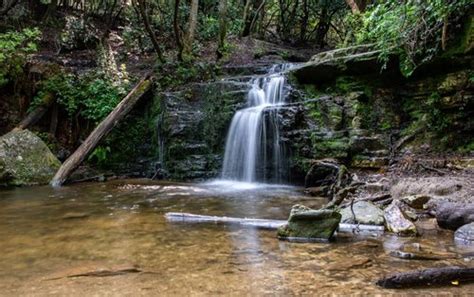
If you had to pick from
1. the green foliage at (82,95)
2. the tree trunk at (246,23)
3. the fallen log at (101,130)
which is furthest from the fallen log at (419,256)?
the tree trunk at (246,23)

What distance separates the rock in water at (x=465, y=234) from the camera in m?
3.95

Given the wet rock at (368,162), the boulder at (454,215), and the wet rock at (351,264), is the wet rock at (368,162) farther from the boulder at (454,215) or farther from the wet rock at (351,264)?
the wet rock at (351,264)

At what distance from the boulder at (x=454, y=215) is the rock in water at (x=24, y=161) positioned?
7.89 meters

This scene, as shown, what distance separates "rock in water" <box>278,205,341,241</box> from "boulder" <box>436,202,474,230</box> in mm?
1205

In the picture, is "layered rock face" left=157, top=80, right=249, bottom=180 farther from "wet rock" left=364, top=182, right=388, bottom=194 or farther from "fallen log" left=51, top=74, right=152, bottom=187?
"wet rock" left=364, top=182, right=388, bottom=194

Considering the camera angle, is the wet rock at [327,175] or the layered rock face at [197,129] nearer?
the wet rock at [327,175]

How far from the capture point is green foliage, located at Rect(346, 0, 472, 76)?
23.4ft

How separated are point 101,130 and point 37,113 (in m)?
2.28

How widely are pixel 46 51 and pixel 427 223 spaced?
13948 millimetres

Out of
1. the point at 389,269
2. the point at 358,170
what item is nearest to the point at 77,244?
the point at 389,269

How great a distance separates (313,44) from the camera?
19.9m

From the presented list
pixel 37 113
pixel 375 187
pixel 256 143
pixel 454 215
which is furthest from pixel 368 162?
pixel 37 113

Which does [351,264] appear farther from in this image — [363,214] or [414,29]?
[414,29]

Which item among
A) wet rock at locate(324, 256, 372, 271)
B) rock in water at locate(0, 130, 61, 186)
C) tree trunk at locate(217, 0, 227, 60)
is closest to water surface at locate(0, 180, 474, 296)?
wet rock at locate(324, 256, 372, 271)
